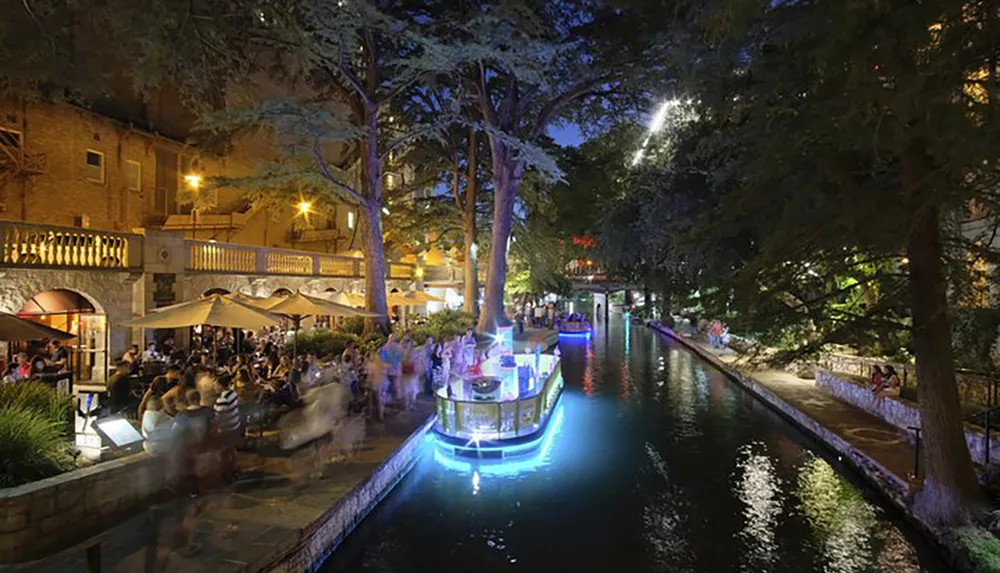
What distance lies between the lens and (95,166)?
67.5 feet

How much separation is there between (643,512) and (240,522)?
6.64 m

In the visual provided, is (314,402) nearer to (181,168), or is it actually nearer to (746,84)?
(746,84)

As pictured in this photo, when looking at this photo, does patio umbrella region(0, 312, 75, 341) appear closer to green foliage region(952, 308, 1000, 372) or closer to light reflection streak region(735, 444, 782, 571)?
light reflection streak region(735, 444, 782, 571)

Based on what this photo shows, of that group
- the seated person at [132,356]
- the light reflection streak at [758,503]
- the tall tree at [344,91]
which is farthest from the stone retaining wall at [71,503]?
the tall tree at [344,91]

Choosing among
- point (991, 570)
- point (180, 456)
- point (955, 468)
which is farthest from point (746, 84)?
point (180, 456)

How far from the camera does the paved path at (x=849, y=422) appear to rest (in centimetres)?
1045

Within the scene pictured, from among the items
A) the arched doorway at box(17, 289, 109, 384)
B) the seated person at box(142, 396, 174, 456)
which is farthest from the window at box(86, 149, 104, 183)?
the seated person at box(142, 396, 174, 456)

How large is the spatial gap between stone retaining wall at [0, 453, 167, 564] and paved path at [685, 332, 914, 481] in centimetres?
904

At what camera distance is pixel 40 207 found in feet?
60.2

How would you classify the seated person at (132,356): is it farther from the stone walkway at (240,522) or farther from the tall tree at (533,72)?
the tall tree at (533,72)

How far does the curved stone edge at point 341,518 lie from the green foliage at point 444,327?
344 inches

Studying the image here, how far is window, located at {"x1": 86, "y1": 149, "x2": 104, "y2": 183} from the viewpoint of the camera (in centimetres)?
2020

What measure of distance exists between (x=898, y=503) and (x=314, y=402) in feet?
35.0

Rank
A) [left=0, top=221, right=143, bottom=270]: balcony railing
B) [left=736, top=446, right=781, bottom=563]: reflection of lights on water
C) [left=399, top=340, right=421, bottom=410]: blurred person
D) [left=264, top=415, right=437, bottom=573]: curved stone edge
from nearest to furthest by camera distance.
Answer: [left=264, top=415, right=437, bottom=573]: curved stone edge → [left=736, top=446, right=781, bottom=563]: reflection of lights on water → [left=0, top=221, right=143, bottom=270]: balcony railing → [left=399, top=340, right=421, bottom=410]: blurred person
